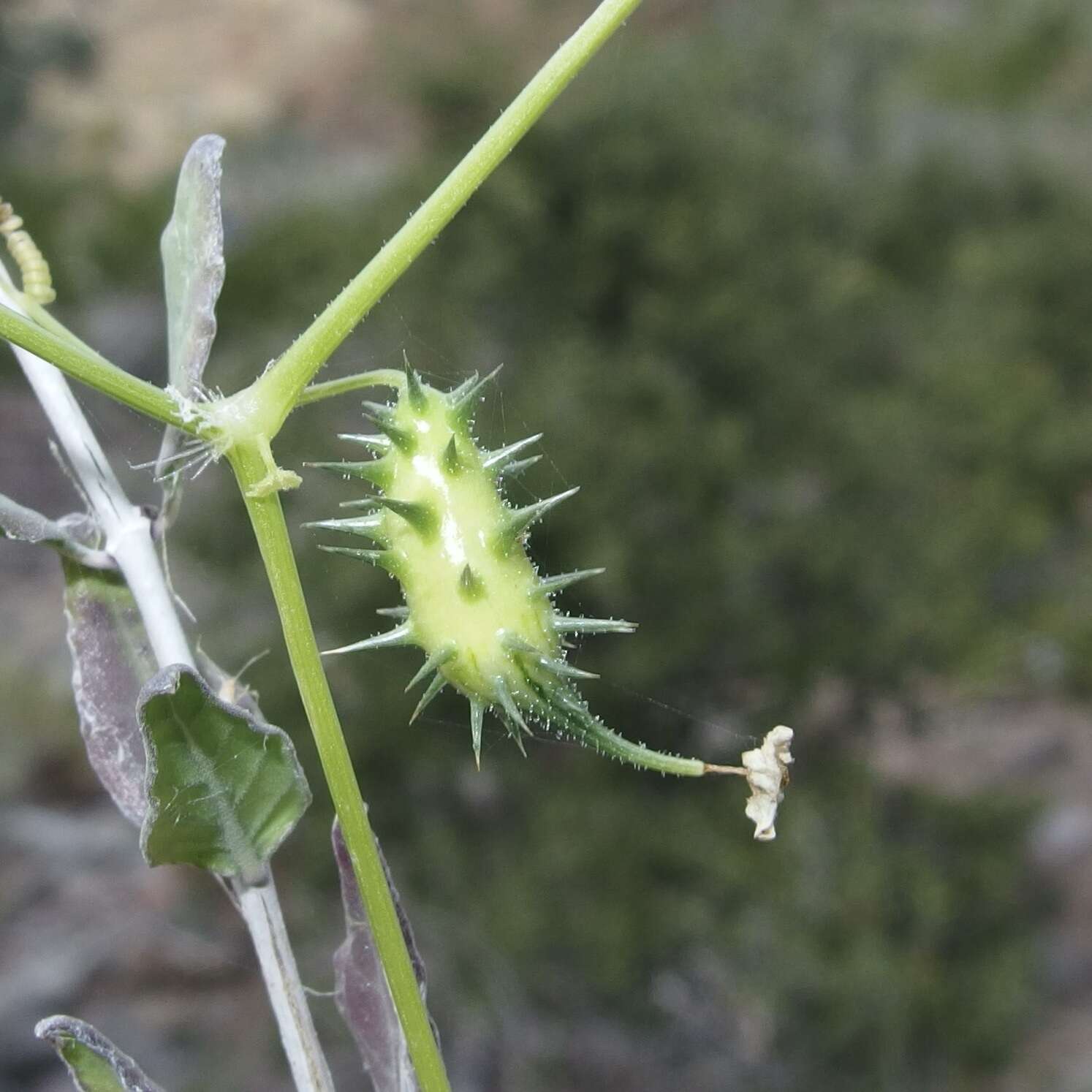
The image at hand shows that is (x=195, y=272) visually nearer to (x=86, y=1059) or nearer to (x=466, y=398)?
(x=466, y=398)

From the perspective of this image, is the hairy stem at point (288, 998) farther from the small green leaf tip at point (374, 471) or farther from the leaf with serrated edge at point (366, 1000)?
the small green leaf tip at point (374, 471)

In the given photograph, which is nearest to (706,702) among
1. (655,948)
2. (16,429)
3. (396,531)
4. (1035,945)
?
(655,948)

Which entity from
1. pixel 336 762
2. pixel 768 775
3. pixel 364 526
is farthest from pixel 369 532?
pixel 768 775

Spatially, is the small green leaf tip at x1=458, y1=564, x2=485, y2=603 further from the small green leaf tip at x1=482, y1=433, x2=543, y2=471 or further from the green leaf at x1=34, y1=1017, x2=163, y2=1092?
the green leaf at x1=34, y1=1017, x2=163, y2=1092

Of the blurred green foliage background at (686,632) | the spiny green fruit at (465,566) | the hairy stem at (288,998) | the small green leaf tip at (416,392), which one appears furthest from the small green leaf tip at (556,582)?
the blurred green foliage background at (686,632)

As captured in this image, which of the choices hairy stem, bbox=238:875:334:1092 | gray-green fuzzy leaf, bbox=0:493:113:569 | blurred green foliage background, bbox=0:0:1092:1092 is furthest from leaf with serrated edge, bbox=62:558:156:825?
blurred green foliage background, bbox=0:0:1092:1092
